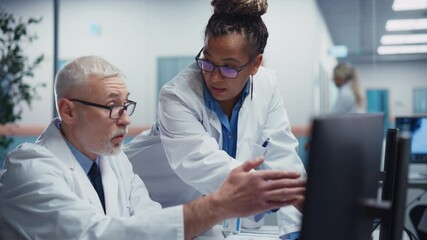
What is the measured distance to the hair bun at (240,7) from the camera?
62.5 inches

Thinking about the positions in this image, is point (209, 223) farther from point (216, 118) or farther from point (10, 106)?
point (10, 106)

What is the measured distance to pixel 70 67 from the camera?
54.2 inches

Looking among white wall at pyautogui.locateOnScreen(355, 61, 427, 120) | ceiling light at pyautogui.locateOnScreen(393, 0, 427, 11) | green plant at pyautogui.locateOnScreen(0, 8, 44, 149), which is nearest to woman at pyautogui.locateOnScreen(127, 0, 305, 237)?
green plant at pyautogui.locateOnScreen(0, 8, 44, 149)

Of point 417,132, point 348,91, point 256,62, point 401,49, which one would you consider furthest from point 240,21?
point 401,49

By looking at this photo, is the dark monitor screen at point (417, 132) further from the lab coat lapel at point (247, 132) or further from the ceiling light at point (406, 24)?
the lab coat lapel at point (247, 132)

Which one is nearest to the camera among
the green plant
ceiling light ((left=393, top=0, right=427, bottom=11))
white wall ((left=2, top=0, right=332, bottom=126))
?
the green plant

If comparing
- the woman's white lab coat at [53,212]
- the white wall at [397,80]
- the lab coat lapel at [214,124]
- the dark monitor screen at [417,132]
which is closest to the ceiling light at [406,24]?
the white wall at [397,80]

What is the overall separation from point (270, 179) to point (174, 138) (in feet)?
2.16

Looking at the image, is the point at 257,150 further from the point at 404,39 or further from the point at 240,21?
the point at 404,39

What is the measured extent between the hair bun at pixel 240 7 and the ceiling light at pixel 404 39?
3.59m

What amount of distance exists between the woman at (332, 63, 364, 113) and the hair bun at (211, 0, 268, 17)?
3.05m

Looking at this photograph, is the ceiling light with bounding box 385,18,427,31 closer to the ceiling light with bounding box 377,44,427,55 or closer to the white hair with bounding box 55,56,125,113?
the ceiling light with bounding box 377,44,427,55

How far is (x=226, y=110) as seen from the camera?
1.80 meters

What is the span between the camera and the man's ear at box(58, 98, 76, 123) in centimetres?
136
